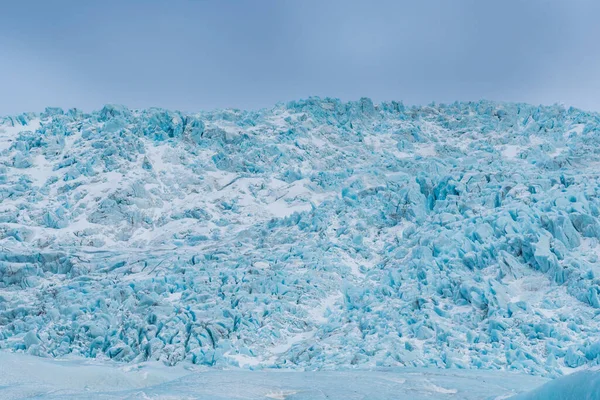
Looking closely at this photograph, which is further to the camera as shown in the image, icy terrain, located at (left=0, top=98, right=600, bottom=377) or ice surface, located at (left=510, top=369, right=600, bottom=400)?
icy terrain, located at (left=0, top=98, right=600, bottom=377)

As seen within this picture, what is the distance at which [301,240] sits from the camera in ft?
72.4

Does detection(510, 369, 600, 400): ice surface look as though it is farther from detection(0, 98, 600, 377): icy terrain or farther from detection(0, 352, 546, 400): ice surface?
detection(0, 98, 600, 377): icy terrain

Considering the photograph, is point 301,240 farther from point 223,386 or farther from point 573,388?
point 573,388

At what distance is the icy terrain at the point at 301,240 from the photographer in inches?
567

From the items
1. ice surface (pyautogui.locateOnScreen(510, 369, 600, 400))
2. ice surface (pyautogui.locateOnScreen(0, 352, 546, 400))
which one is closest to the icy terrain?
ice surface (pyautogui.locateOnScreen(0, 352, 546, 400))

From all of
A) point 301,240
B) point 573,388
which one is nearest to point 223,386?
point 573,388

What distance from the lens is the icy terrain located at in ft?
47.3

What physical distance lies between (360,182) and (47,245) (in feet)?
49.9

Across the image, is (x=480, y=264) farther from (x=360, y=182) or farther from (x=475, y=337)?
(x=360, y=182)

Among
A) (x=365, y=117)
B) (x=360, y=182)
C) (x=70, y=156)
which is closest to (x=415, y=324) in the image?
(x=360, y=182)

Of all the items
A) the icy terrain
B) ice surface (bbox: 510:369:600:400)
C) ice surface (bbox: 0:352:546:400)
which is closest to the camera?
ice surface (bbox: 510:369:600:400)

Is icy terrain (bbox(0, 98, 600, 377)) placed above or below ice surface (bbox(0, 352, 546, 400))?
above

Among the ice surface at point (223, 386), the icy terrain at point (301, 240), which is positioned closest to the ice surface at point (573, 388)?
the ice surface at point (223, 386)

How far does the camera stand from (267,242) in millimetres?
22719
